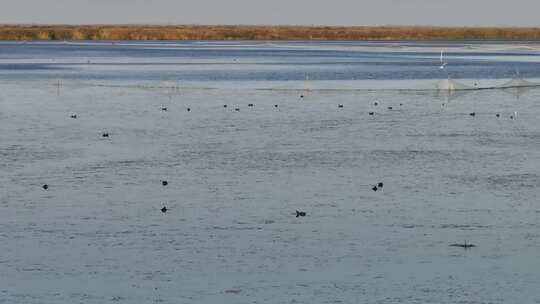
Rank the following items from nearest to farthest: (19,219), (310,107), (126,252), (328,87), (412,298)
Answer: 1. (412,298)
2. (126,252)
3. (19,219)
4. (310,107)
5. (328,87)

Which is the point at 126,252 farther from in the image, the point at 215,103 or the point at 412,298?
the point at 215,103

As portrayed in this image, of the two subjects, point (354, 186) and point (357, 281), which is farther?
point (354, 186)

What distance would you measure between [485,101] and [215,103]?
965cm

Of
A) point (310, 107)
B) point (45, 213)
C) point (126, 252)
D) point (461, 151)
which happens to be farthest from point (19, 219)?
point (310, 107)

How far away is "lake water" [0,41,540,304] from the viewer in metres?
14.7

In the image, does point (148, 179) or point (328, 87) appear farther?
point (328, 87)

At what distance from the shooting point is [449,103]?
4278cm

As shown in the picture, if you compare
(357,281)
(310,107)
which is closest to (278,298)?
(357,281)

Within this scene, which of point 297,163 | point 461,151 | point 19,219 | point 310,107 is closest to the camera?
point 19,219

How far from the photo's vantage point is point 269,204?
20062 mm

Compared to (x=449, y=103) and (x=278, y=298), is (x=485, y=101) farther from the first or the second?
(x=278, y=298)

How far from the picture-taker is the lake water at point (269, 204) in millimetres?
14672

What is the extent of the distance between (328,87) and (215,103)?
10811mm

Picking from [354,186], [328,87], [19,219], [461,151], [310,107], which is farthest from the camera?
[328,87]
